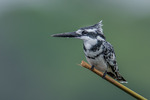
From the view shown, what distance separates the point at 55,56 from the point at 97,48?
28.5 metres

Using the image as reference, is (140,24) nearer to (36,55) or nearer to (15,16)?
(36,55)

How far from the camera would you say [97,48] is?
3.05m

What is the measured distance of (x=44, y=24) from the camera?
1259 inches

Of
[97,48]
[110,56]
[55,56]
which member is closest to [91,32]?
[97,48]

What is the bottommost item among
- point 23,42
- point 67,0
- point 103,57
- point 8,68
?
point 103,57

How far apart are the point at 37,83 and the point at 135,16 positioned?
456 inches

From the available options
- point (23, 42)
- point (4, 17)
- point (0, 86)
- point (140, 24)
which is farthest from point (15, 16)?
point (140, 24)

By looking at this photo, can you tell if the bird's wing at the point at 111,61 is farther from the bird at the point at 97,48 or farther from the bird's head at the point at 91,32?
the bird's head at the point at 91,32

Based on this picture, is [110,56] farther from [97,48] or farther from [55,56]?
[55,56]

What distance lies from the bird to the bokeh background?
715 inches

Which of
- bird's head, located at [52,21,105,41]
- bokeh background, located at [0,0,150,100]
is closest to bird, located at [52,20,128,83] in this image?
bird's head, located at [52,21,105,41]

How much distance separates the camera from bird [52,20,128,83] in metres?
2.67

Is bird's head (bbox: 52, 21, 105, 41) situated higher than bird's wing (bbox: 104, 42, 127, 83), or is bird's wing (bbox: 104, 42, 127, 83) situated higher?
bird's head (bbox: 52, 21, 105, 41)

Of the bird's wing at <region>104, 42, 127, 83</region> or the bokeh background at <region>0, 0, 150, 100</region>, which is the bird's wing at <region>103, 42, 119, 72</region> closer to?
the bird's wing at <region>104, 42, 127, 83</region>
